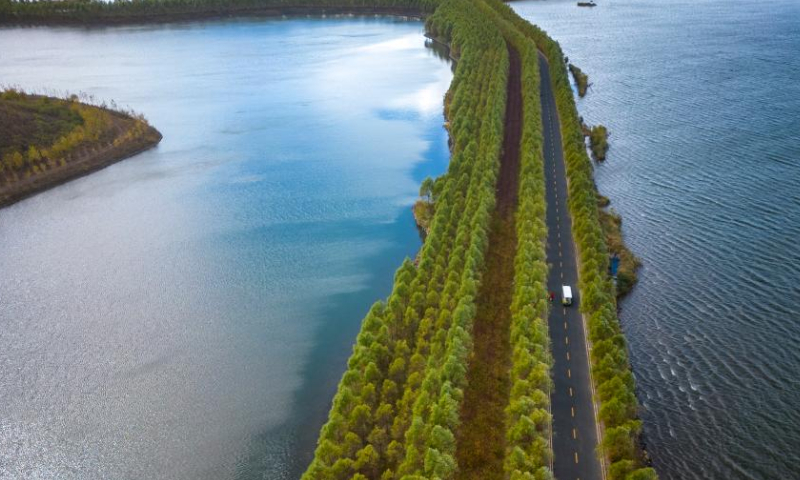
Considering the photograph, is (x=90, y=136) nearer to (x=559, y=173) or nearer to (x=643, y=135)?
(x=559, y=173)

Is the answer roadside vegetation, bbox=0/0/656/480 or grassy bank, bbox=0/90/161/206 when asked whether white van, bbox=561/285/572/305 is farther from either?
grassy bank, bbox=0/90/161/206

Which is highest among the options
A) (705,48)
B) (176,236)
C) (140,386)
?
(705,48)

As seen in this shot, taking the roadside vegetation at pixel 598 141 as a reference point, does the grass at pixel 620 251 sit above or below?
below

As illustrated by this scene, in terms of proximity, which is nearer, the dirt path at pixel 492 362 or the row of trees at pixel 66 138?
the dirt path at pixel 492 362

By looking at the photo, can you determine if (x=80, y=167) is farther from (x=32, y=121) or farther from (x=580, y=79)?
(x=580, y=79)

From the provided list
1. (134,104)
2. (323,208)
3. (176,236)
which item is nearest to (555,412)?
(323,208)

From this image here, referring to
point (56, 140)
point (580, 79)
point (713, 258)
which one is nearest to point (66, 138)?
point (56, 140)

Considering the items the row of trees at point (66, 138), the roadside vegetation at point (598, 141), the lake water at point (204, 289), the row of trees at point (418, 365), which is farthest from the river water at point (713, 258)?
the row of trees at point (66, 138)

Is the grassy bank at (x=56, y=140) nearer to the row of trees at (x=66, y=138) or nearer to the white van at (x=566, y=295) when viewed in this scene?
the row of trees at (x=66, y=138)
